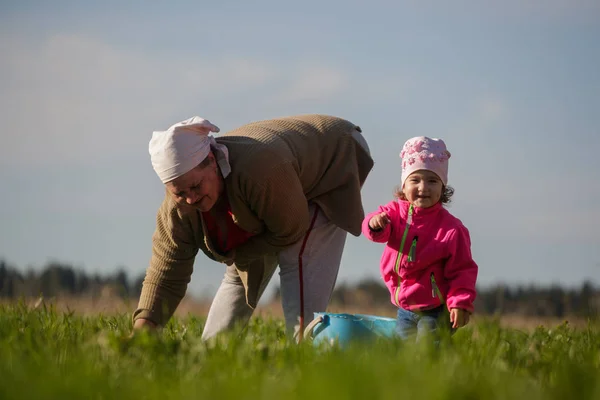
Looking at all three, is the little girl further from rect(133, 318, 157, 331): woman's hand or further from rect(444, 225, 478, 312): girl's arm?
rect(133, 318, 157, 331): woman's hand

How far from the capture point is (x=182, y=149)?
4613 mm

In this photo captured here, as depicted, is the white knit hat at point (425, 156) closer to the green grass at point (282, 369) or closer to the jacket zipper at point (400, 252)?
the jacket zipper at point (400, 252)

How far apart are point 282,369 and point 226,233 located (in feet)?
6.71

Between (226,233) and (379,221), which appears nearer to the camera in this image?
(226,233)

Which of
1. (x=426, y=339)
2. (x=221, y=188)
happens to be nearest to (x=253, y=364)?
(x=426, y=339)

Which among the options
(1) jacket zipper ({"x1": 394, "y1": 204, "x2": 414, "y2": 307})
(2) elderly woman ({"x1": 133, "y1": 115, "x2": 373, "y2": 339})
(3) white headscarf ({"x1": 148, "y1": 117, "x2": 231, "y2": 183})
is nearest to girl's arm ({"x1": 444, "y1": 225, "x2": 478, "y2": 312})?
(1) jacket zipper ({"x1": 394, "y1": 204, "x2": 414, "y2": 307})

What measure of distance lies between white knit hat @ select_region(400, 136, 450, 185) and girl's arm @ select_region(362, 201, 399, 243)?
0.71 feet

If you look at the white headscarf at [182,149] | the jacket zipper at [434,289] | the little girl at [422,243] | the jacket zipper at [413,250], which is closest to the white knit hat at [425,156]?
the little girl at [422,243]

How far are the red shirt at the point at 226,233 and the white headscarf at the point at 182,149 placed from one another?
0.41 m

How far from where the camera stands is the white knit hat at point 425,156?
5.45 metres

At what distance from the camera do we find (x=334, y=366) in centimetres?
299

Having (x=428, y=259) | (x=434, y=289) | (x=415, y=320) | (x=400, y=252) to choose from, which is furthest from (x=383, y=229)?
(x=415, y=320)

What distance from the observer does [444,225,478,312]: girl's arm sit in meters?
5.18

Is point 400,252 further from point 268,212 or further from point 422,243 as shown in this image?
point 268,212
